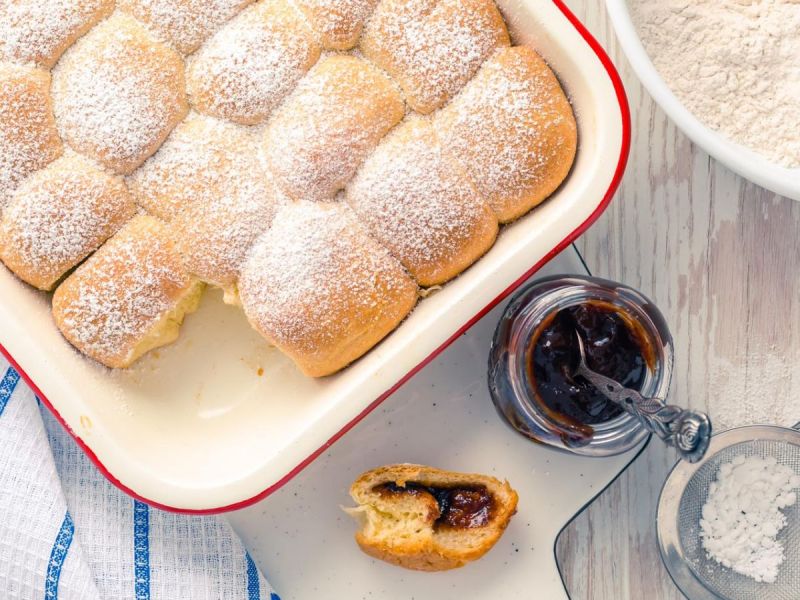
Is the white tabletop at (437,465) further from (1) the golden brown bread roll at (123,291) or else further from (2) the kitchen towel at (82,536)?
(1) the golden brown bread roll at (123,291)

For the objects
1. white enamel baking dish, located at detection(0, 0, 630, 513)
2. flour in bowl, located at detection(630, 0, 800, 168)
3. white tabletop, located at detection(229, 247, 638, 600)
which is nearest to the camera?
white enamel baking dish, located at detection(0, 0, 630, 513)

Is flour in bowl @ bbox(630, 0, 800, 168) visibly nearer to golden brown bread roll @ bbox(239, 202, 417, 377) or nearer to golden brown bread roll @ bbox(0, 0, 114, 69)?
golden brown bread roll @ bbox(239, 202, 417, 377)

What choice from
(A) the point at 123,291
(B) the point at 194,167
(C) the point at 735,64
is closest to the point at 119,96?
(B) the point at 194,167

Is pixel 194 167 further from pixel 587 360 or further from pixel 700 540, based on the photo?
pixel 700 540

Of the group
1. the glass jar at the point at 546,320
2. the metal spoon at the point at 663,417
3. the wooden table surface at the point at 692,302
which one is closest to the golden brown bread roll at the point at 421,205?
the glass jar at the point at 546,320

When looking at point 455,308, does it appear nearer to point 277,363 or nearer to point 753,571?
point 277,363

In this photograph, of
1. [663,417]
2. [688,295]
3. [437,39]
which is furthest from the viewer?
[688,295]

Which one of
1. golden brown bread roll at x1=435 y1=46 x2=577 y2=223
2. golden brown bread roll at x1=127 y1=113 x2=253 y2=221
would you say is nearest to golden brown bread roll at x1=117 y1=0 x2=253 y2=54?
golden brown bread roll at x1=127 y1=113 x2=253 y2=221
